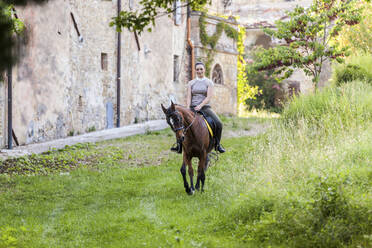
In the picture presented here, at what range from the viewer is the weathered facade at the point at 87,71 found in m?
15.8

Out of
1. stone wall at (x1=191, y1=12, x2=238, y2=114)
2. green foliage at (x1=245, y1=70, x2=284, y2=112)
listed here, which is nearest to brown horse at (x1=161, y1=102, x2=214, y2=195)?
stone wall at (x1=191, y1=12, x2=238, y2=114)

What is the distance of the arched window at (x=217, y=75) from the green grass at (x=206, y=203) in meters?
16.5

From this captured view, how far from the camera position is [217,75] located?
94.8 feet

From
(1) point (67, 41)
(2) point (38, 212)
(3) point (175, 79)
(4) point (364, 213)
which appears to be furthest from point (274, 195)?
(3) point (175, 79)

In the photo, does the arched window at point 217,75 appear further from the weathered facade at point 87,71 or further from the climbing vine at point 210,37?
the climbing vine at point 210,37

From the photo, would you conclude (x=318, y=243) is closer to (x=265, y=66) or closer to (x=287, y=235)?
(x=287, y=235)

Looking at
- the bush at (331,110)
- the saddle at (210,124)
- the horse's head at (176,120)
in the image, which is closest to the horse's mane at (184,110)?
the horse's head at (176,120)

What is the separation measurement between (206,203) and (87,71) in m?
12.2

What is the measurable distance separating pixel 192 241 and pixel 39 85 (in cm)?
1126

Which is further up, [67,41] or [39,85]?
[67,41]

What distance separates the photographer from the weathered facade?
51.9ft

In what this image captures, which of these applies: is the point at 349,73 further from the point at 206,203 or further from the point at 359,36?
the point at 206,203

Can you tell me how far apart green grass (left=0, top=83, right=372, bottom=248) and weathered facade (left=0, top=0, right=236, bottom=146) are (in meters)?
3.34

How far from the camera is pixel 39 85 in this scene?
16.3m
